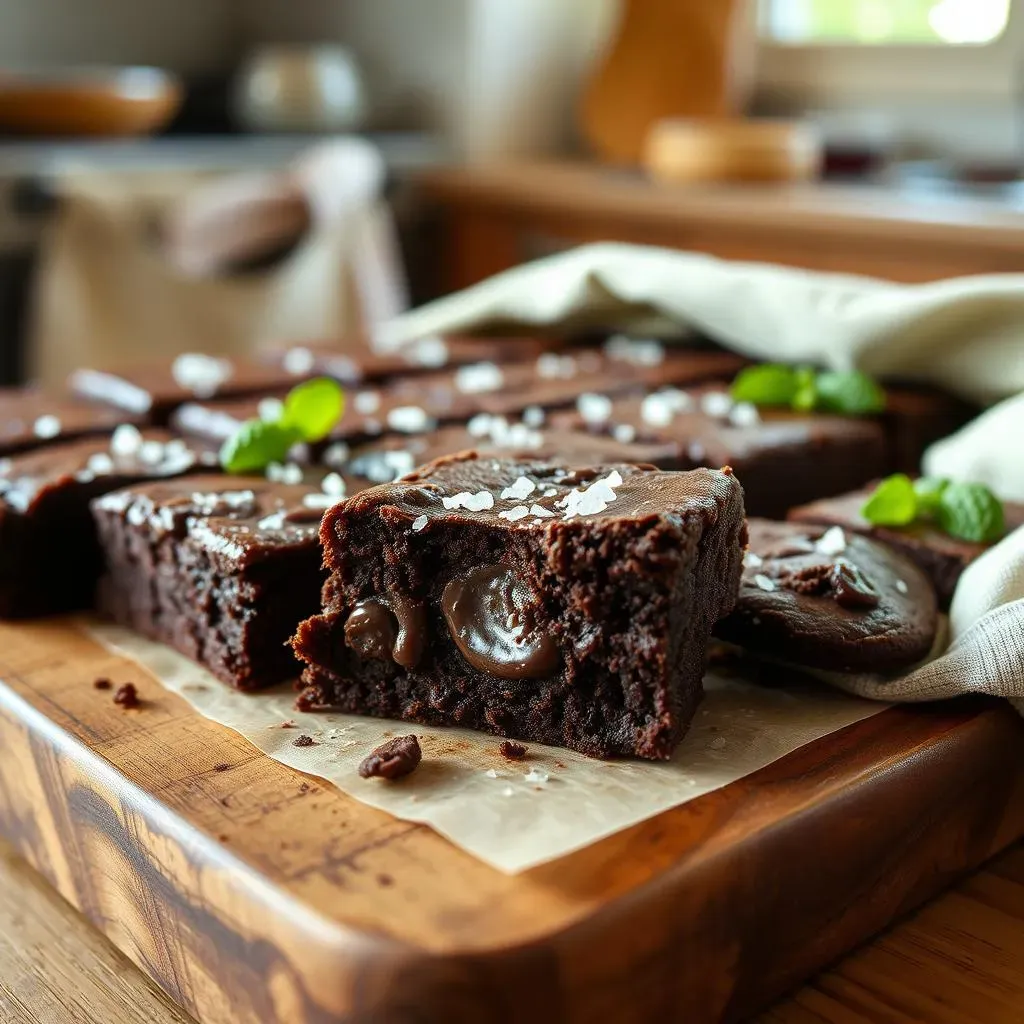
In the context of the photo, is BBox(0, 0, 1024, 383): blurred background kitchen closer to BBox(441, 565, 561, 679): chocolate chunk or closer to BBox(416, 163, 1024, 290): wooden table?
BBox(416, 163, 1024, 290): wooden table

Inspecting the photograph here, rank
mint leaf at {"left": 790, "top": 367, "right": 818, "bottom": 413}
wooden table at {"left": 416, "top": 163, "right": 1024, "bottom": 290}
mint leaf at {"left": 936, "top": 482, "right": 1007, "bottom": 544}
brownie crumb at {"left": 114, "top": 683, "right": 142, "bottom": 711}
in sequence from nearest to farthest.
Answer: brownie crumb at {"left": 114, "top": 683, "right": 142, "bottom": 711}
mint leaf at {"left": 936, "top": 482, "right": 1007, "bottom": 544}
mint leaf at {"left": 790, "top": 367, "right": 818, "bottom": 413}
wooden table at {"left": 416, "top": 163, "right": 1024, "bottom": 290}

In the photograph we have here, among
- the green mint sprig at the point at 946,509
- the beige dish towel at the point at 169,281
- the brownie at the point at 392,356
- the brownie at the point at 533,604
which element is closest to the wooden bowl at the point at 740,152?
the beige dish towel at the point at 169,281

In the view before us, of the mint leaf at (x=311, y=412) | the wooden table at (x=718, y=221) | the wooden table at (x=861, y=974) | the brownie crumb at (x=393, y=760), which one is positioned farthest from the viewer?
the wooden table at (x=718, y=221)

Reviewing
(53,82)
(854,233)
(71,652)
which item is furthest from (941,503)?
(53,82)

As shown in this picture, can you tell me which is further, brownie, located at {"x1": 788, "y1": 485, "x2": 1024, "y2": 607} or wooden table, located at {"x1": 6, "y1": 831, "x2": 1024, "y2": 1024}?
brownie, located at {"x1": 788, "y1": 485, "x2": 1024, "y2": 607}

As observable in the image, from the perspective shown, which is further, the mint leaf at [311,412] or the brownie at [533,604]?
the mint leaf at [311,412]

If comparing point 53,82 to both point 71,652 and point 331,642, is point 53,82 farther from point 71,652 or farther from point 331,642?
point 331,642

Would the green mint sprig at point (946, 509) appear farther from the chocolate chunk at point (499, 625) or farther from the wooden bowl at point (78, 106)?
the wooden bowl at point (78, 106)

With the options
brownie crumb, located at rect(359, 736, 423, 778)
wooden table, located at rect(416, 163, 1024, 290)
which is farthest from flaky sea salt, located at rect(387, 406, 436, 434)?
wooden table, located at rect(416, 163, 1024, 290)
